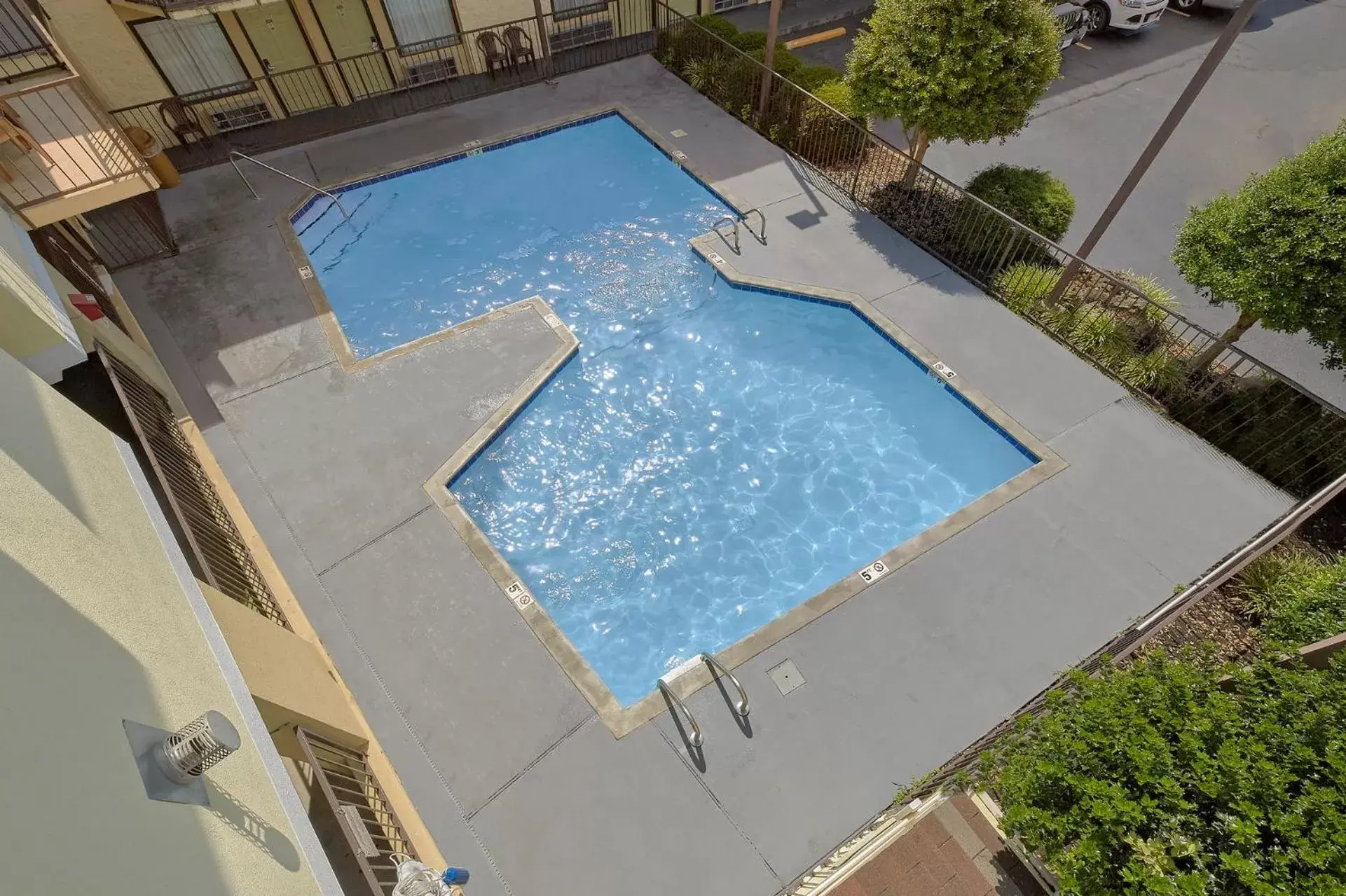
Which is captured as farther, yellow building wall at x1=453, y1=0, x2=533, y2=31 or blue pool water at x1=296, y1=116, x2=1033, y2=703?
yellow building wall at x1=453, y1=0, x2=533, y2=31

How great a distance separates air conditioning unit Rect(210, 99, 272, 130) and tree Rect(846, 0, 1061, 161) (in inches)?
489

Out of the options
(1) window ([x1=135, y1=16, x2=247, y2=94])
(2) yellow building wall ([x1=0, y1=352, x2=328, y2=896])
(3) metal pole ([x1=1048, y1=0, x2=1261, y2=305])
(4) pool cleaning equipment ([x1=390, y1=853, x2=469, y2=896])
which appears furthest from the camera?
(1) window ([x1=135, y1=16, x2=247, y2=94])

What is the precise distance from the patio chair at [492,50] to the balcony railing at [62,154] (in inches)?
332

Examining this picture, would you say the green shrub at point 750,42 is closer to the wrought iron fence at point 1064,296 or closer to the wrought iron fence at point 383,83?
the wrought iron fence at point 1064,296

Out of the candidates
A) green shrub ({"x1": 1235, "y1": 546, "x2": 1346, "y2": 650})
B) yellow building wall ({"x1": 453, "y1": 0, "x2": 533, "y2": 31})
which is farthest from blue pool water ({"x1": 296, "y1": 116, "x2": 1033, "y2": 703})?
yellow building wall ({"x1": 453, "y1": 0, "x2": 533, "y2": 31})

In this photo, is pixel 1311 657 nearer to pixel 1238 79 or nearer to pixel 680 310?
pixel 680 310

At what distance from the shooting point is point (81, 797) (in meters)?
2.61

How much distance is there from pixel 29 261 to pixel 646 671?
8.01m

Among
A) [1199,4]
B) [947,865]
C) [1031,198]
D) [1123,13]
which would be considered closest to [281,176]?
[1031,198]

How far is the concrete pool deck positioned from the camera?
22.0 feet

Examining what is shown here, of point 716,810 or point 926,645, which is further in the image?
point 926,645

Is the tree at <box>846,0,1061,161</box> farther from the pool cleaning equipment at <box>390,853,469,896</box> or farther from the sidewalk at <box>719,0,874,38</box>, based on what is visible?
the pool cleaning equipment at <box>390,853,469,896</box>

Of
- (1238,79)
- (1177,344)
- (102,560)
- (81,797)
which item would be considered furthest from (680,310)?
(1238,79)

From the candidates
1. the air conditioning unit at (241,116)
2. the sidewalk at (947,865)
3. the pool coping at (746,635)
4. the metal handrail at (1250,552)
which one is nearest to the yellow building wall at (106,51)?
the air conditioning unit at (241,116)
